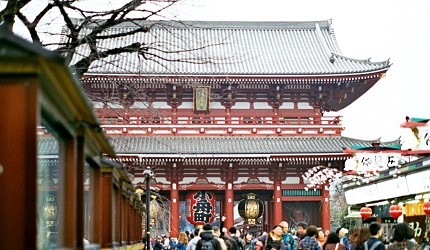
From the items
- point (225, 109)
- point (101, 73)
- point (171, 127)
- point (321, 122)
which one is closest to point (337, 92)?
point (321, 122)

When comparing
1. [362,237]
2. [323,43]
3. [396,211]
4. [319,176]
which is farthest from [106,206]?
[323,43]

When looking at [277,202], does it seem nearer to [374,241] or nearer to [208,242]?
[208,242]

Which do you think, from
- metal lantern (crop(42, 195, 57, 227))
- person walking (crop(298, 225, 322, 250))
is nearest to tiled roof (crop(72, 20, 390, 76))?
person walking (crop(298, 225, 322, 250))

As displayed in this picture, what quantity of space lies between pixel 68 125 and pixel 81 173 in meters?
0.60

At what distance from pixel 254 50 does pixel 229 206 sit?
937 centimetres

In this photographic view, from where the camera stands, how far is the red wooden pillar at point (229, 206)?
3319cm

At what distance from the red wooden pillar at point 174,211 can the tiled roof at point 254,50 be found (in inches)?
214

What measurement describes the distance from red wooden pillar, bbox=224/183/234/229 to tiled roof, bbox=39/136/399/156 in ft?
6.87

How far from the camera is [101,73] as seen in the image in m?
30.9

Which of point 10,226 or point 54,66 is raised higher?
point 54,66

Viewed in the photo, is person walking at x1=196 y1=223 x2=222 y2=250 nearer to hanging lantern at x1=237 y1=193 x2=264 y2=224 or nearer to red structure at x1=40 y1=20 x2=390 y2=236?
red structure at x1=40 y1=20 x2=390 y2=236

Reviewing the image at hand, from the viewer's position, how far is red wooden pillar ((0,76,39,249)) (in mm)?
3172

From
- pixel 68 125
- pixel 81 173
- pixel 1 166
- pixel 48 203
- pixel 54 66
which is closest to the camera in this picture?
pixel 1 166

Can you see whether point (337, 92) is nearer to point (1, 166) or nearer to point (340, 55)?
point (340, 55)
